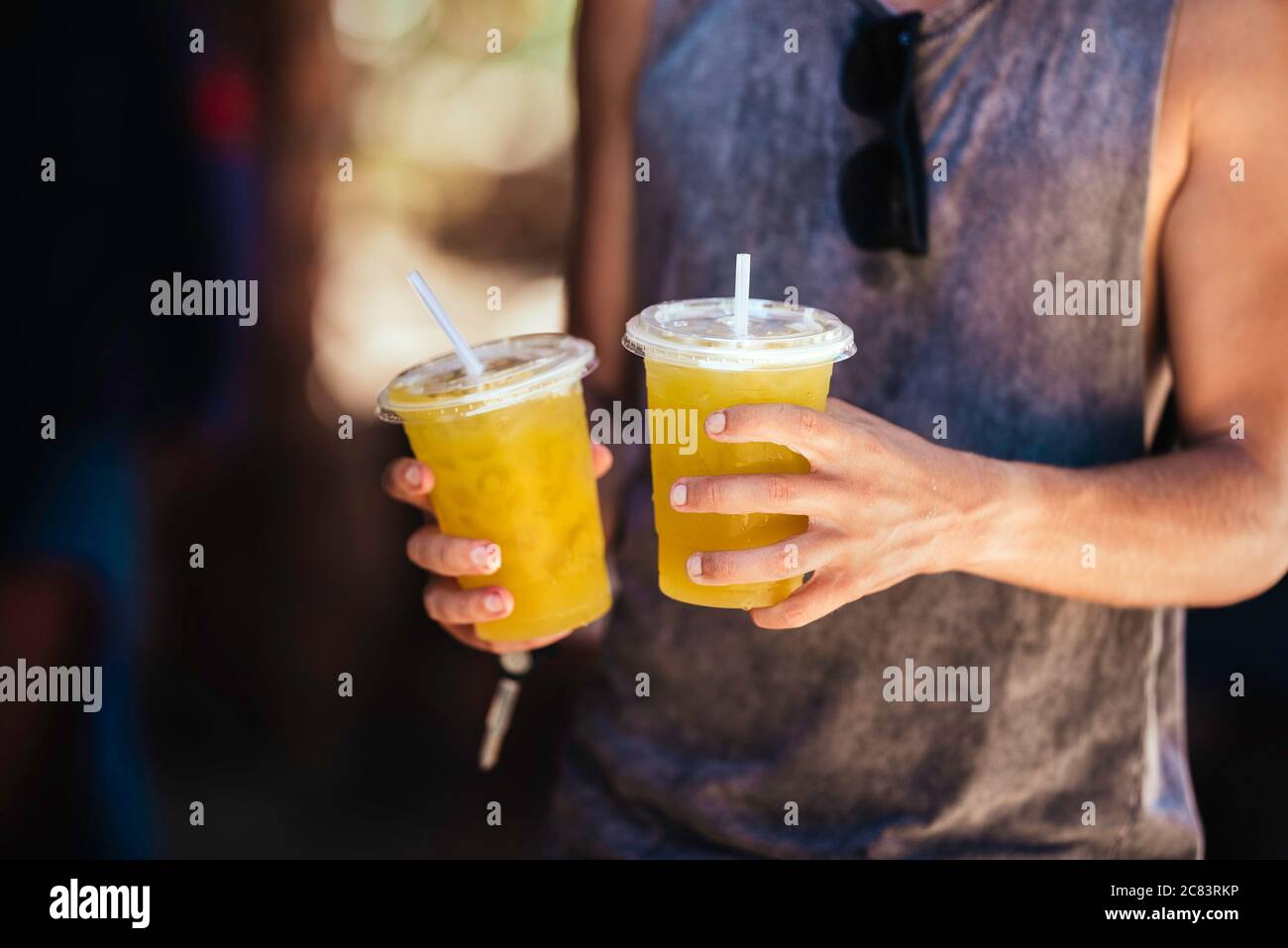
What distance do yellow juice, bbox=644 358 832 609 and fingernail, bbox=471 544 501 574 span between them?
0.22m

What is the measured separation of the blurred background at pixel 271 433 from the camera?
288 centimetres

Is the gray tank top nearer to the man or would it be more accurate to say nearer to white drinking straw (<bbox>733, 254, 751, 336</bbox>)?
the man

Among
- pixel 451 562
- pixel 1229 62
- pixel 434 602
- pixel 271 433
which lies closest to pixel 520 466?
pixel 451 562

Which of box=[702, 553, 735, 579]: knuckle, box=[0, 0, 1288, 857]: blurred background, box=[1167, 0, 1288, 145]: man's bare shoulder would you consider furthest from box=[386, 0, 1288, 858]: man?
box=[0, 0, 1288, 857]: blurred background

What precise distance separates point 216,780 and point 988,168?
346 cm

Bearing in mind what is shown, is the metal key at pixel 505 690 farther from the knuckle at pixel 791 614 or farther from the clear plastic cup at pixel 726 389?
the knuckle at pixel 791 614

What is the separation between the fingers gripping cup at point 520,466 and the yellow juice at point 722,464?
0.15 metres

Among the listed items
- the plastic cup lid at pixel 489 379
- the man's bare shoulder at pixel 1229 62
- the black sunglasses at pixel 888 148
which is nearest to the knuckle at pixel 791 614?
the plastic cup lid at pixel 489 379

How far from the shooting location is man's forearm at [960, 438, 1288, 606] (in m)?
1.33

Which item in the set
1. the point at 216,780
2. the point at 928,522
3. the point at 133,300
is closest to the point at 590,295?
the point at 928,522

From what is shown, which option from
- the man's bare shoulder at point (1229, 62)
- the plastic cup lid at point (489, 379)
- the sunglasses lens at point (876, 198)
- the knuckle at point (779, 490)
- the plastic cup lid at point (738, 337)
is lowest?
the knuckle at point (779, 490)

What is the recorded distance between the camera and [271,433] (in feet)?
12.9

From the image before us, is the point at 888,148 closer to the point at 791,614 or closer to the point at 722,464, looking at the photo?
the point at 722,464

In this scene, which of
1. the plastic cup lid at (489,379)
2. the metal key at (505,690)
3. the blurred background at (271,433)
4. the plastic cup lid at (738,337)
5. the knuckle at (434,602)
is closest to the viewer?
the plastic cup lid at (738,337)
